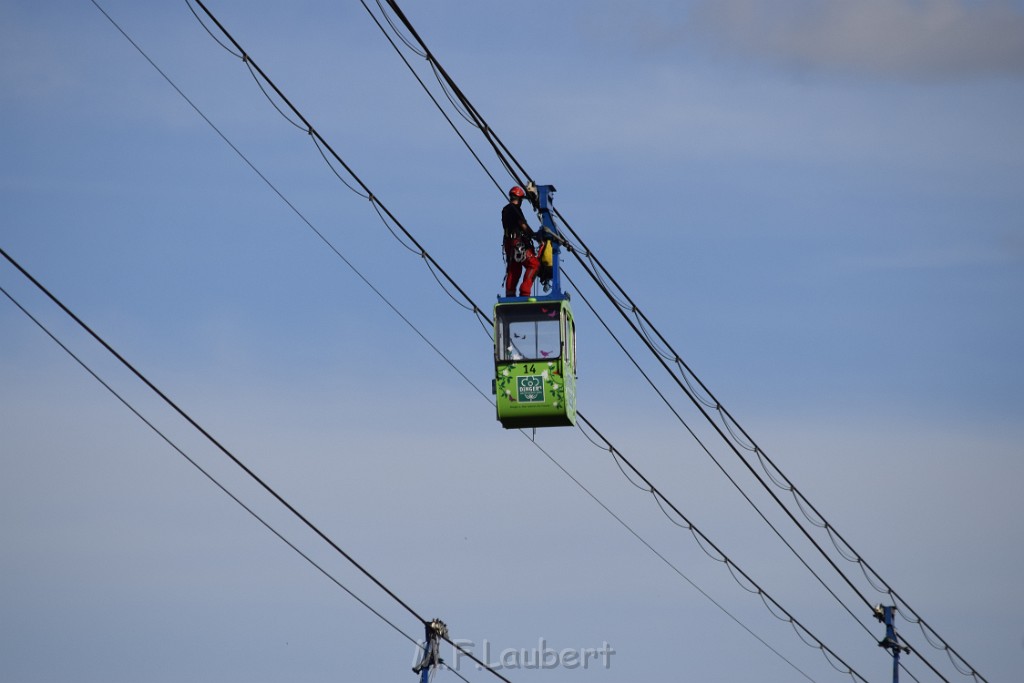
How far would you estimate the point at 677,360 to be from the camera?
3017 cm

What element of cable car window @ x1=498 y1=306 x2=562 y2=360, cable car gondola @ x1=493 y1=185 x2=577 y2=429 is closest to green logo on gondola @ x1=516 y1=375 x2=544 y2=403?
cable car gondola @ x1=493 y1=185 x2=577 y2=429

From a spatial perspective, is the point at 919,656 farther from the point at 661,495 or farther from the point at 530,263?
the point at 530,263

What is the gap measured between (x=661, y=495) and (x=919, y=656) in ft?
51.4

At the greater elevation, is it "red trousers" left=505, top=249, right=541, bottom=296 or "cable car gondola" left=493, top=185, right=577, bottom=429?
"red trousers" left=505, top=249, right=541, bottom=296

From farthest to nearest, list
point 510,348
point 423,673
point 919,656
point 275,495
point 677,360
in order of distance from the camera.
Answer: point 919,656 < point 423,673 < point 677,360 < point 510,348 < point 275,495

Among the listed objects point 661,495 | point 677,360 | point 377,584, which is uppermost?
point 677,360

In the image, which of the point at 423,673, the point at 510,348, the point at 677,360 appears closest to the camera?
the point at 510,348

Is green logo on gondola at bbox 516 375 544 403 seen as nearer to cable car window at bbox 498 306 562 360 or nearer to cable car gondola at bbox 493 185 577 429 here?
cable car gondola at bbox 493 185 577 429

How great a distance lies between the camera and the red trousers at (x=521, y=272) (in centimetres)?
2811

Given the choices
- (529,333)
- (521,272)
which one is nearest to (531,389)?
(529,333)

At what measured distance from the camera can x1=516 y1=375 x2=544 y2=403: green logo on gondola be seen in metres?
27.3

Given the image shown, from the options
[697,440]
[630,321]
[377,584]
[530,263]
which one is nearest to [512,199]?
[530,263]

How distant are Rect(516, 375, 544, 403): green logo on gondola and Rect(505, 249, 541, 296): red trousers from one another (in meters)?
1.47

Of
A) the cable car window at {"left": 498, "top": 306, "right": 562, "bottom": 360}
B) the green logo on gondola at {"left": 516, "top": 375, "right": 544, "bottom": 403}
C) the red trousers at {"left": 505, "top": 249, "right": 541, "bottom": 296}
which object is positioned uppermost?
the red trousers at {"left": 505, "top": 249, "right": 541, "bottom": 296}
